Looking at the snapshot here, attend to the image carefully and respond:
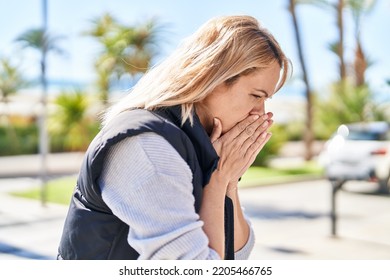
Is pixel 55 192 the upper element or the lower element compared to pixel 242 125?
lower

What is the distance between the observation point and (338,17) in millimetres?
17953

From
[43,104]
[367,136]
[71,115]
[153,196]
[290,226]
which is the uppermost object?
[153,196]

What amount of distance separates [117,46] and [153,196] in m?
15.0

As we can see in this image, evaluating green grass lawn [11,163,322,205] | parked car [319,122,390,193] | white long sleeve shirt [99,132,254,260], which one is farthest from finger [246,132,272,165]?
parked car [319,122,390,193]

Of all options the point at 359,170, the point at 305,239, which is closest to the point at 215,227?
the point at 305,239

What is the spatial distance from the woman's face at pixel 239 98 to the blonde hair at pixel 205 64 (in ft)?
→ 0.07

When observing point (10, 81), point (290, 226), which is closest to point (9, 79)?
point (10, 81)

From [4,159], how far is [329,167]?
433 inches

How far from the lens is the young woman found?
1055 millimetres

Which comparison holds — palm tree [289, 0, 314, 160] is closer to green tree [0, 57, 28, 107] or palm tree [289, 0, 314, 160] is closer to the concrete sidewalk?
the concrete sidewalk

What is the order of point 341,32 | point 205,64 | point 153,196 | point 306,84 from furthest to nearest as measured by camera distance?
point 341,32
point 306,84
point 205,64
point 153,196

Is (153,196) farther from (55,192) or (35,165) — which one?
(35,165)

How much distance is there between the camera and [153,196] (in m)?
1.04

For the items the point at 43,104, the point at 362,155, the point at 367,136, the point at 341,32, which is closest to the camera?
the point at 43,104
